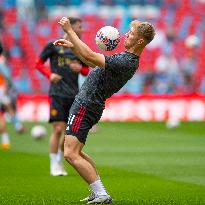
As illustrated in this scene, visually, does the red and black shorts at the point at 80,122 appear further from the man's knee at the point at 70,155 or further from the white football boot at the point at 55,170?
the white football boot at the point at 55,170

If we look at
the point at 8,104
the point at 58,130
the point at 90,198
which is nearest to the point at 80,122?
the point at 90,198

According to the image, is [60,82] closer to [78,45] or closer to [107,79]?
[107,79]

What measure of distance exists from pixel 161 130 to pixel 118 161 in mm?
7799

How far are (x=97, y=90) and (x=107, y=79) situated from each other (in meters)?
0.21

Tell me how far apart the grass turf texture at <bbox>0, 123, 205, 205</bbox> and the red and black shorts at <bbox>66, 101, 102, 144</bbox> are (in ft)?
2.77

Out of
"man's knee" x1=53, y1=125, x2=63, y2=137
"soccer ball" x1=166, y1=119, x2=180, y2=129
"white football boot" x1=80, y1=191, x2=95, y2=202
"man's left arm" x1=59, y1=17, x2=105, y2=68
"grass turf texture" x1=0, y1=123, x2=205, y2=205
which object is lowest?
"soccer ball" x1=166, y1=119, x2=180, y2=129

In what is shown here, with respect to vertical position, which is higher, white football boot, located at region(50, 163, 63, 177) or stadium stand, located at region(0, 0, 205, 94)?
stadium stand, located at region(0, 0, 205, 94)

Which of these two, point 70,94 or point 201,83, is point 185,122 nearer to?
point 201,83

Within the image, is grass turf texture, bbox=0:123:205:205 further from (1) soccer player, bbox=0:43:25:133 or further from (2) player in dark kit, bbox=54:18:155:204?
(2) player in dark kit, bbox=54:18:155:204

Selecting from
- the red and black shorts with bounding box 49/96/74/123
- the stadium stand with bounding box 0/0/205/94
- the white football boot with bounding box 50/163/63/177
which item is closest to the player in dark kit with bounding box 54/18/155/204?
the white football boot with bounding box 50/163/63/177

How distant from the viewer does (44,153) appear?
18156 millimetres

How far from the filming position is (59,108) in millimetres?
14492

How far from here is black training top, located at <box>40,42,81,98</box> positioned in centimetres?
1459

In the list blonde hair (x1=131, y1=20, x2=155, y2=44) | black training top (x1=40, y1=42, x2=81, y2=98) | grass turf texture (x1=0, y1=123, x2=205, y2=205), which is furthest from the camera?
black training top (x1=40, y1=42, x2=81, y2=98)
